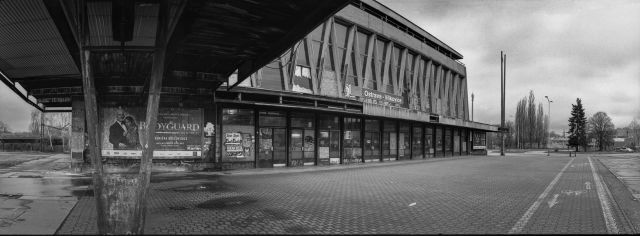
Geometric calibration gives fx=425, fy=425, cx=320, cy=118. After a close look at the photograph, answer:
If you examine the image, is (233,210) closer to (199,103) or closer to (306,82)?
(199,103)

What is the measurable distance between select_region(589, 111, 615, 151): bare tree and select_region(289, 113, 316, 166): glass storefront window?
82.4 meters

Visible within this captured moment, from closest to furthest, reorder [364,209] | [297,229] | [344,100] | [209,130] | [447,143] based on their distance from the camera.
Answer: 1. [297,229]
2. [364,209]
3. [209,130]
4. [344,100]
5. [447,143]

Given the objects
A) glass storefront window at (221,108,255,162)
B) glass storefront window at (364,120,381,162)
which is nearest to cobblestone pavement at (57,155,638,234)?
glass storefront window at (221,108,255,162)

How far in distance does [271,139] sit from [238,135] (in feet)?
6.90

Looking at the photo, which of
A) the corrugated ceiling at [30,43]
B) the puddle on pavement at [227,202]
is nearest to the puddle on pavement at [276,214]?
the puddle on pavement at [227,202]

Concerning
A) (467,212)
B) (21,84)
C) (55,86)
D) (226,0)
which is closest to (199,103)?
(55,86)

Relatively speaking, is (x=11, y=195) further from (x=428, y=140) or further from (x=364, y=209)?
(x=428, y=140)

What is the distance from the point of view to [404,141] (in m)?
34.1

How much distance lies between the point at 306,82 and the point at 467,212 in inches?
651

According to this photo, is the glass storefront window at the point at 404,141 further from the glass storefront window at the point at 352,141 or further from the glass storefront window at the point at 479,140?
the glass storefront window at the point at 479,140

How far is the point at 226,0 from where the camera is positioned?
26.9 ft

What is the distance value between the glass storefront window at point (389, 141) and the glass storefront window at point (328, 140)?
5702mm

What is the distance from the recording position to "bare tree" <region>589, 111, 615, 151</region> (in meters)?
86.3

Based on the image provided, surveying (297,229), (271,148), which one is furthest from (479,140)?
(297,229)
